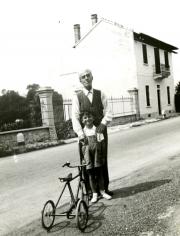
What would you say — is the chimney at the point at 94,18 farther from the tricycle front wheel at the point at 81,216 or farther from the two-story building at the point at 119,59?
the tricycle front wheel at the point at 81,216

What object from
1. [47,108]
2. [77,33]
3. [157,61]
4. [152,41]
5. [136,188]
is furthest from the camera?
[157,61]

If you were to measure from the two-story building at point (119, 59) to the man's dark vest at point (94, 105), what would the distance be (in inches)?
866

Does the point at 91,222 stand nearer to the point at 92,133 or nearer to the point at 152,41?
the point at 92,133

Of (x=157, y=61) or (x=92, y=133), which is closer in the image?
(x=92, y=133)

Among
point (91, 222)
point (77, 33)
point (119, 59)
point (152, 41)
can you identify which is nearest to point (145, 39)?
point (152, 41)

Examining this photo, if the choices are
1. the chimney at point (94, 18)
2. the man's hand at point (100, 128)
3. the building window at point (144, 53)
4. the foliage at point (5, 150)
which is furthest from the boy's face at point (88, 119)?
the building window at point (144, 53)

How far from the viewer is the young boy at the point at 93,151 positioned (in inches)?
216

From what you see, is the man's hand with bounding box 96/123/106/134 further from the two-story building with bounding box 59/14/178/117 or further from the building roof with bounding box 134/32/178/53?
the building roof with bounding box 134/32/178/53

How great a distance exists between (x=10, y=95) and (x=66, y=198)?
164ft

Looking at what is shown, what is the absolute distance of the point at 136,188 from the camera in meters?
→ 6.21

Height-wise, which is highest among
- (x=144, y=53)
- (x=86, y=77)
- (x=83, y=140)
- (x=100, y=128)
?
(x=144, y=53)

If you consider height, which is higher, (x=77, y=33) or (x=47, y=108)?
(x=77, y=33)

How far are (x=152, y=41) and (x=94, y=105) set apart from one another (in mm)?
27934

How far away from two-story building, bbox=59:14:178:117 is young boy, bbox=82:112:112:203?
2220cm
